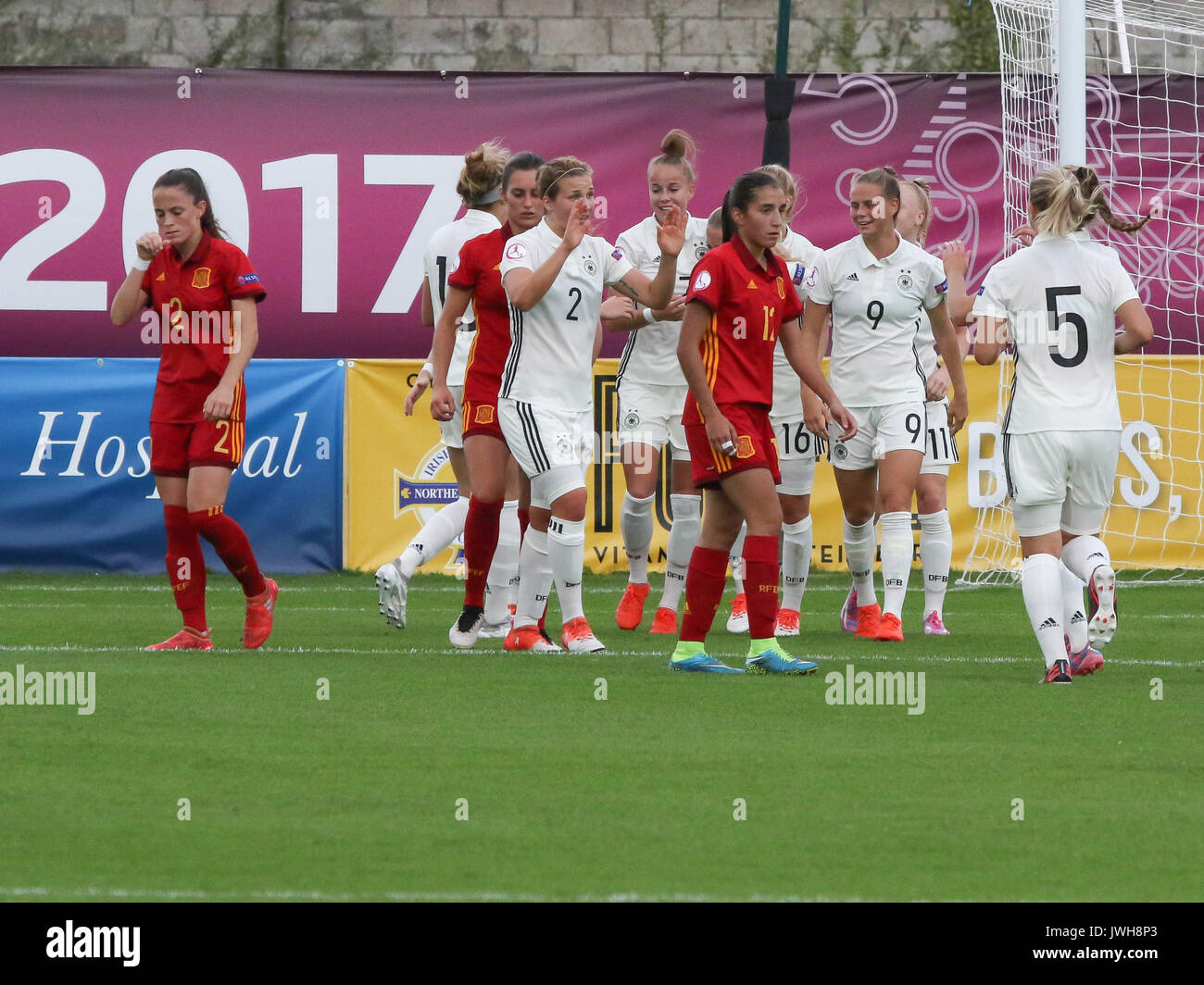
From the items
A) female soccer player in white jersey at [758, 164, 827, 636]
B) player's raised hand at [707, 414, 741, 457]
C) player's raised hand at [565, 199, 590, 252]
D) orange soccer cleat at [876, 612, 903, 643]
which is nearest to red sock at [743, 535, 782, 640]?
player's raised hand at [707, 414, 741, 457]

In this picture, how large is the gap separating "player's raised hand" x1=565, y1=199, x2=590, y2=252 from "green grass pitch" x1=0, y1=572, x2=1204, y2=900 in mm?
1713

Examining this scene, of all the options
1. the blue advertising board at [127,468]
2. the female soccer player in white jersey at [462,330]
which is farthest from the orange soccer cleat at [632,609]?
the blue advertising board at [127,468]

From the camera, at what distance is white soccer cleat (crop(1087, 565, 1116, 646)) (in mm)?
7414

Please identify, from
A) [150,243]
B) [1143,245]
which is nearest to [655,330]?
[150,243]

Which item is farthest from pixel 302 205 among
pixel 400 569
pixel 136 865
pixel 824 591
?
pixel 136 865

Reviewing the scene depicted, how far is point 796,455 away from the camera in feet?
31.5

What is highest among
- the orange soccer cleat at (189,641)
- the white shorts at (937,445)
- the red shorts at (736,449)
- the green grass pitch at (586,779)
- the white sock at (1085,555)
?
the white shorts at (937,445)

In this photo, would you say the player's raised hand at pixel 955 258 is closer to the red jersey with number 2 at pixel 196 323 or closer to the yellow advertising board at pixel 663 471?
the red jersey with number 2 at pixel 196 323

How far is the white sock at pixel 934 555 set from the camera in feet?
31.3

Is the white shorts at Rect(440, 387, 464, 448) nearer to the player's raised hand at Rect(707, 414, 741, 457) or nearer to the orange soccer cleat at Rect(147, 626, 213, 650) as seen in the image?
the orange soccer cleat at Rect(147, 626, 213, 650)

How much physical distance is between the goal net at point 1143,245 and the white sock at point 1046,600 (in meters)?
4.01

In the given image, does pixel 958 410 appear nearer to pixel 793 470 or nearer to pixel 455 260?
pixel 793 470

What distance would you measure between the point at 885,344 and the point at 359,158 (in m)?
6.40
